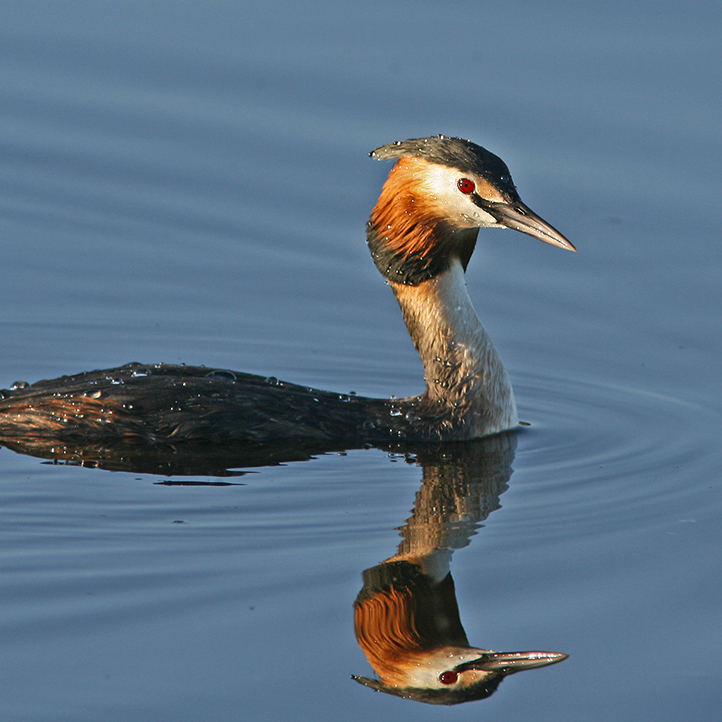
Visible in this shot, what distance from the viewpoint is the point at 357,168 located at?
13.2m

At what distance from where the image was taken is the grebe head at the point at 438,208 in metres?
9.55

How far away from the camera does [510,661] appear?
6988mm

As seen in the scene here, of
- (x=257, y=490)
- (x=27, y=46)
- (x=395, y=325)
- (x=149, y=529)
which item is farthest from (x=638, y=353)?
(x=27, y=46)

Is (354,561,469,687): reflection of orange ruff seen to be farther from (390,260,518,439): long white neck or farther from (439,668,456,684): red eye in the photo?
(390,260,518,439): long white neck

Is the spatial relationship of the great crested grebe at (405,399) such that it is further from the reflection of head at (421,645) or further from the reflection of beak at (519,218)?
the reflection of head at (421,645)

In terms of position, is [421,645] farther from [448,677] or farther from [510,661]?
[510,661]

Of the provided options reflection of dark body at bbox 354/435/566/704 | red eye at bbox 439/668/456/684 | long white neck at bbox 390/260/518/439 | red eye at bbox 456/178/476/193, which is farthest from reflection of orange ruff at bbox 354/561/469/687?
red eye at bbox 456/178/476/193

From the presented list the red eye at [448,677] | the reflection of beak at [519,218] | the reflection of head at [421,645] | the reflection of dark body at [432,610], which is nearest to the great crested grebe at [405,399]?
the reflection of beak at [519,218]

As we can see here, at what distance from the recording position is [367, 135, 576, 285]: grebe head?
955 cm

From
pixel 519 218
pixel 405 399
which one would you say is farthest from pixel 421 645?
pixel 519 218

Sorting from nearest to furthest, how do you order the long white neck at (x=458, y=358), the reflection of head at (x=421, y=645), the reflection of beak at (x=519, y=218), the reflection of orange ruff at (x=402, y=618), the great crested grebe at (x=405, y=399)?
the reflection of head at (x=421, y=645)
the reflection of orange ruff at (x=402, y=618)
the great crested grebe at (x=405, y=399)
the reflection of beak at (x=519, y=218)
the long white neck at (x=458, y=358)

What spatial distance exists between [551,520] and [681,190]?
16.6ft

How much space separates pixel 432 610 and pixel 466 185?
308cm

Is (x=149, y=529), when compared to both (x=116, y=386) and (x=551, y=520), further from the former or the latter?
(x=551, y=520)
